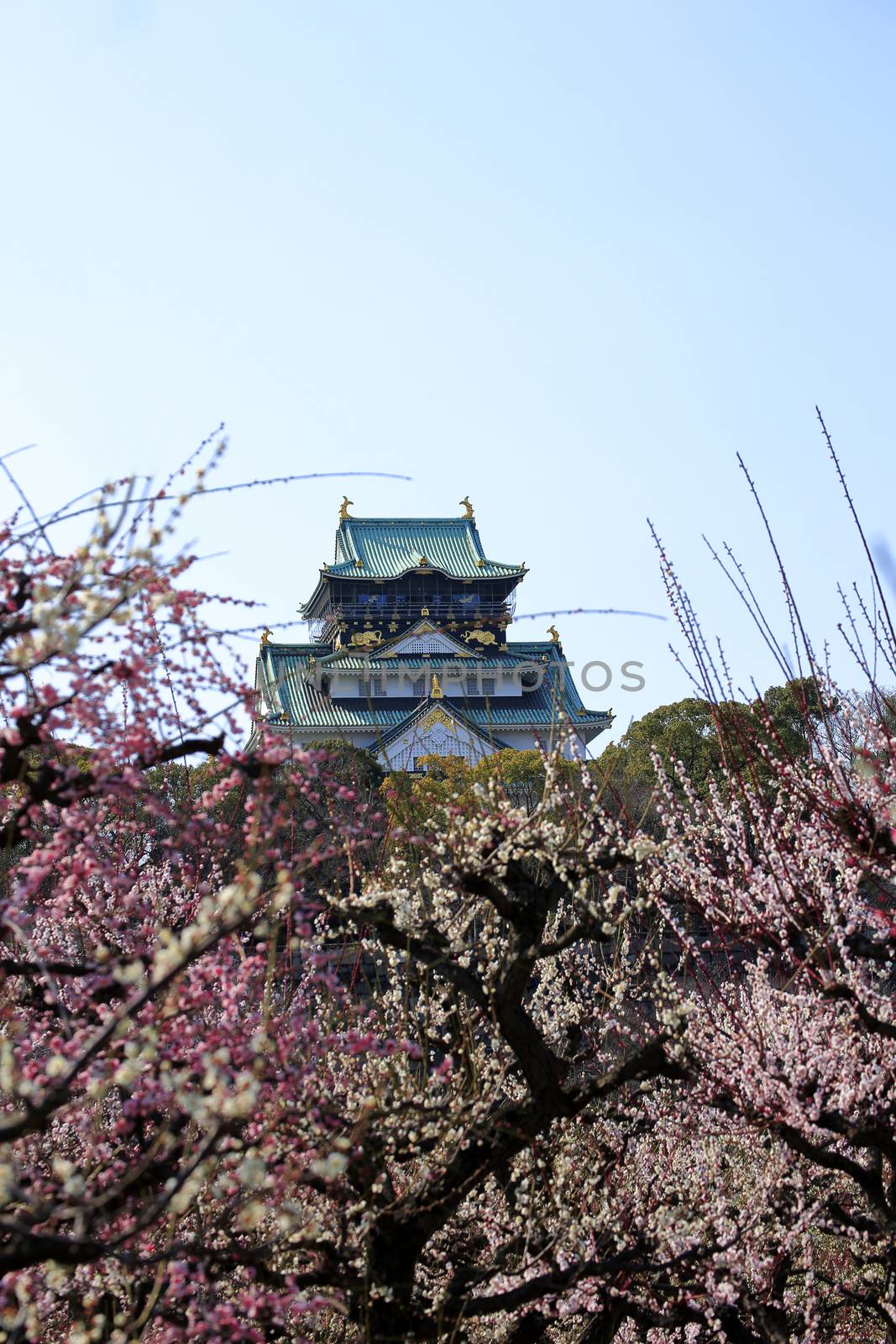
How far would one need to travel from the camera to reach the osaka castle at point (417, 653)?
44.2 m

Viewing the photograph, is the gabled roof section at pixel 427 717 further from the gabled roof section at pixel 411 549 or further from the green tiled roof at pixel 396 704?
the gabled roof section at pixel 411 549

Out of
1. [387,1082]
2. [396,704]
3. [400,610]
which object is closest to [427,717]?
[396,704]

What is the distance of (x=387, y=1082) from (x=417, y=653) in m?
40.7

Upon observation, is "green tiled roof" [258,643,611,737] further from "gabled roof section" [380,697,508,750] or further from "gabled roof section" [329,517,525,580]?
"gabled roof section" [329,517,525,580]

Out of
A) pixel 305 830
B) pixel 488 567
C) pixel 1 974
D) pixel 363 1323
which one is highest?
pixel 488 567

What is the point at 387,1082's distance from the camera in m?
6.34

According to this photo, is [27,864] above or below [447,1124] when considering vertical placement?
above

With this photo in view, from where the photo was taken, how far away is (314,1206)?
652cm

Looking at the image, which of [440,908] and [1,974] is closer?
[1,974]

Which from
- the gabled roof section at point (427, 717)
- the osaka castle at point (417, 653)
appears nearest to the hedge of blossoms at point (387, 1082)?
the gabled roof section at point (427, 717)

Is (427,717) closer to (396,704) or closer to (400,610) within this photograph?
(396,704)

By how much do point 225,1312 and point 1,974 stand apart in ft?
4.47

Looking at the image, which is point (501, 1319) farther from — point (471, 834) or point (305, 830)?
point (305, 830)

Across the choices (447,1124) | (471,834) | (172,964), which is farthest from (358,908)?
(172,964)
